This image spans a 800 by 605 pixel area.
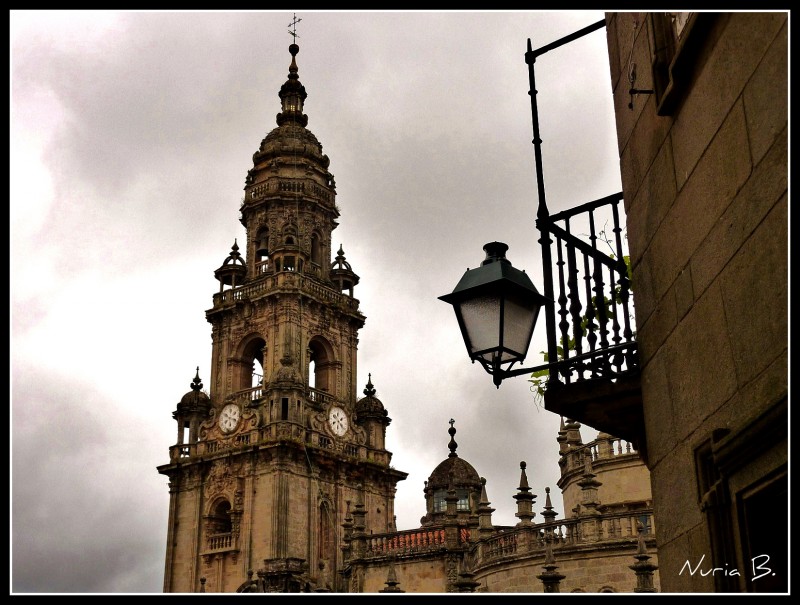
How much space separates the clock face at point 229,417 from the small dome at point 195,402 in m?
1.26

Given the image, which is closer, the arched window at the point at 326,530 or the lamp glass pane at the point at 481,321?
the lamp glass pane at the point at 481,321

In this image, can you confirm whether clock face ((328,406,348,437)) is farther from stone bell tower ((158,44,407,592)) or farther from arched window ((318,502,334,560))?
arched window ((318,502,334,560))

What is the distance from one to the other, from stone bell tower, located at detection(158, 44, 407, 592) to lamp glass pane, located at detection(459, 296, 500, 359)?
114ft

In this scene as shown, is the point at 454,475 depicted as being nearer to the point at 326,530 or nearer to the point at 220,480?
the point at 326,530

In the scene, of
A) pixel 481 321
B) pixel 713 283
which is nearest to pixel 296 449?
pixel 481 321

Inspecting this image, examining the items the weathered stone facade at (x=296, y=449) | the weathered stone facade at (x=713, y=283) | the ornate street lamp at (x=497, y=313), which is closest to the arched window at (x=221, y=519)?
the weathered stone facade at (x=296, y=449)

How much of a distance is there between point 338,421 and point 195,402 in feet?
22.9

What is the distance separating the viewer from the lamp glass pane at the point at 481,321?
7336 millimetres

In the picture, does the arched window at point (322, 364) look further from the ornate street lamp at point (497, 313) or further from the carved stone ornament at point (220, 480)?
the ornate street lamp at point (497, 313)

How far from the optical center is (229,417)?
159 feet

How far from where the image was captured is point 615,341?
7.36m

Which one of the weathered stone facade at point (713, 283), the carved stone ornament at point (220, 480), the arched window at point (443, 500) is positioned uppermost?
the carved stone ornament at point (220, 480)
